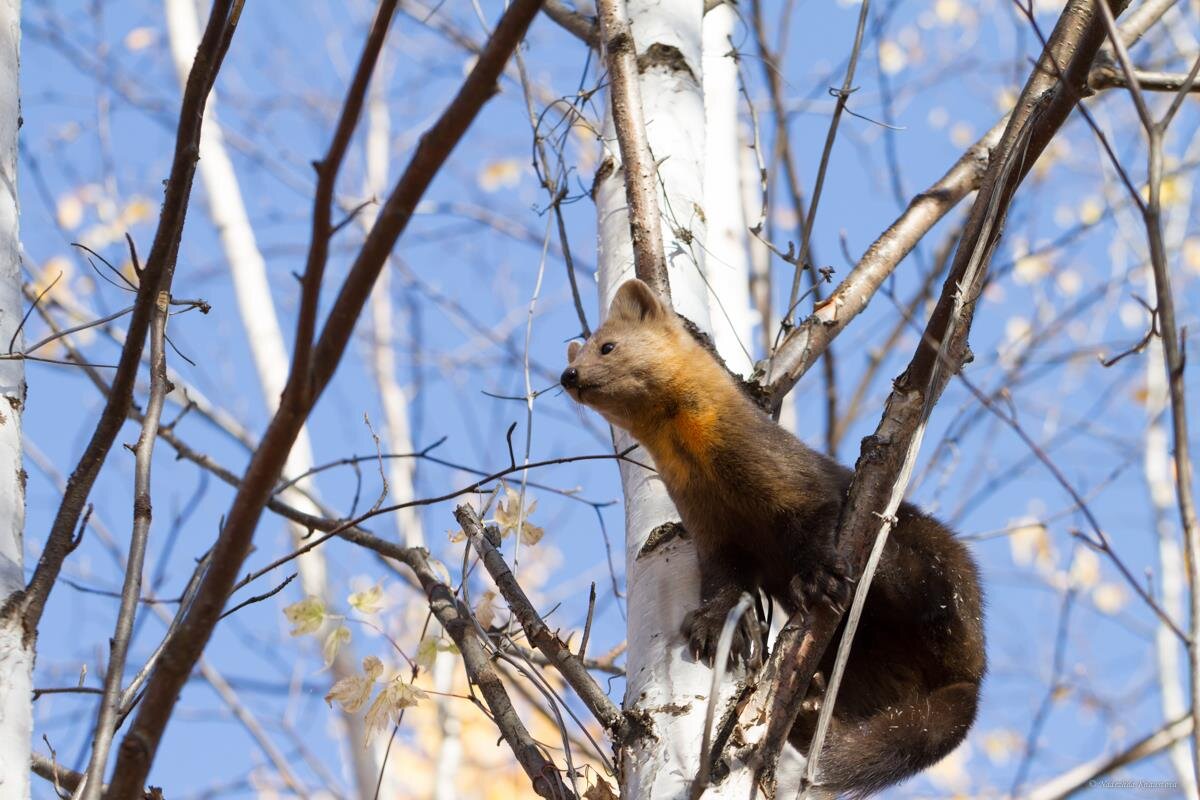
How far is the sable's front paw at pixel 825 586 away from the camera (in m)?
3.48

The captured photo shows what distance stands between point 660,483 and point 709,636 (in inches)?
38.2

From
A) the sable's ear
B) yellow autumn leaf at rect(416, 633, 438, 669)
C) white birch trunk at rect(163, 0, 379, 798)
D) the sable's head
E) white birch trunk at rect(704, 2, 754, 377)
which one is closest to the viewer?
yellow autumn leaf at rect(416, 633, 438, 669)

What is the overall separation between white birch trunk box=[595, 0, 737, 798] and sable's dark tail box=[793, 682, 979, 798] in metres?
0.71

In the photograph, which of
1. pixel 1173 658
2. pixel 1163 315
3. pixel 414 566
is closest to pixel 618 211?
pixel 414 566

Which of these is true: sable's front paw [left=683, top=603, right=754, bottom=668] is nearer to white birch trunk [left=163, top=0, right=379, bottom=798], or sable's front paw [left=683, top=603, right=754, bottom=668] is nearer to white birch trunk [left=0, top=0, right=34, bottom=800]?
white birch trunk [left=0, top=0, right=34, bottom=800]

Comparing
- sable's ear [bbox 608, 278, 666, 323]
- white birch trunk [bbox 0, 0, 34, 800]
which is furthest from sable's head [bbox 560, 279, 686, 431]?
white birch trunk [bbox 0, 0, 34, 800]

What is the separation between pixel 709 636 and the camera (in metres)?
3.49

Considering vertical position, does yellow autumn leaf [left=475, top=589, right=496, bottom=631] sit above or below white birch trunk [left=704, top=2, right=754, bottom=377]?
below

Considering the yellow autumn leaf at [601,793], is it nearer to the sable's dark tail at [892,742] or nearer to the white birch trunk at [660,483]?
the white birch trunk at [660,483]

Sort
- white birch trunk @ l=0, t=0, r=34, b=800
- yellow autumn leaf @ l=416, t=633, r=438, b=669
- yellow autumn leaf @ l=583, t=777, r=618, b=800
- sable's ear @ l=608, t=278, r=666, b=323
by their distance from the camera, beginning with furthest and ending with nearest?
sable's ear @ l=608, t=278, r=666, b=323
yellow autumn leaf @ l=416, t=633, r=438, b=669
yellow autumn leaf @ l=583, t=777, r=618, b=800
white birch trunk @ l=0, t=0, r=34, b=800

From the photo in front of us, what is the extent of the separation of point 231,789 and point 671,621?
19.5ft

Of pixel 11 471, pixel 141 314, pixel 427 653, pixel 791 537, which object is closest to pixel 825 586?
pixel 791 537

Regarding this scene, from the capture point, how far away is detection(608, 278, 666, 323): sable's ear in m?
4.30

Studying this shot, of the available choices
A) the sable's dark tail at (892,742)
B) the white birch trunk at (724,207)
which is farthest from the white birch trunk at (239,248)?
the sable's dark tail at (892,742)
